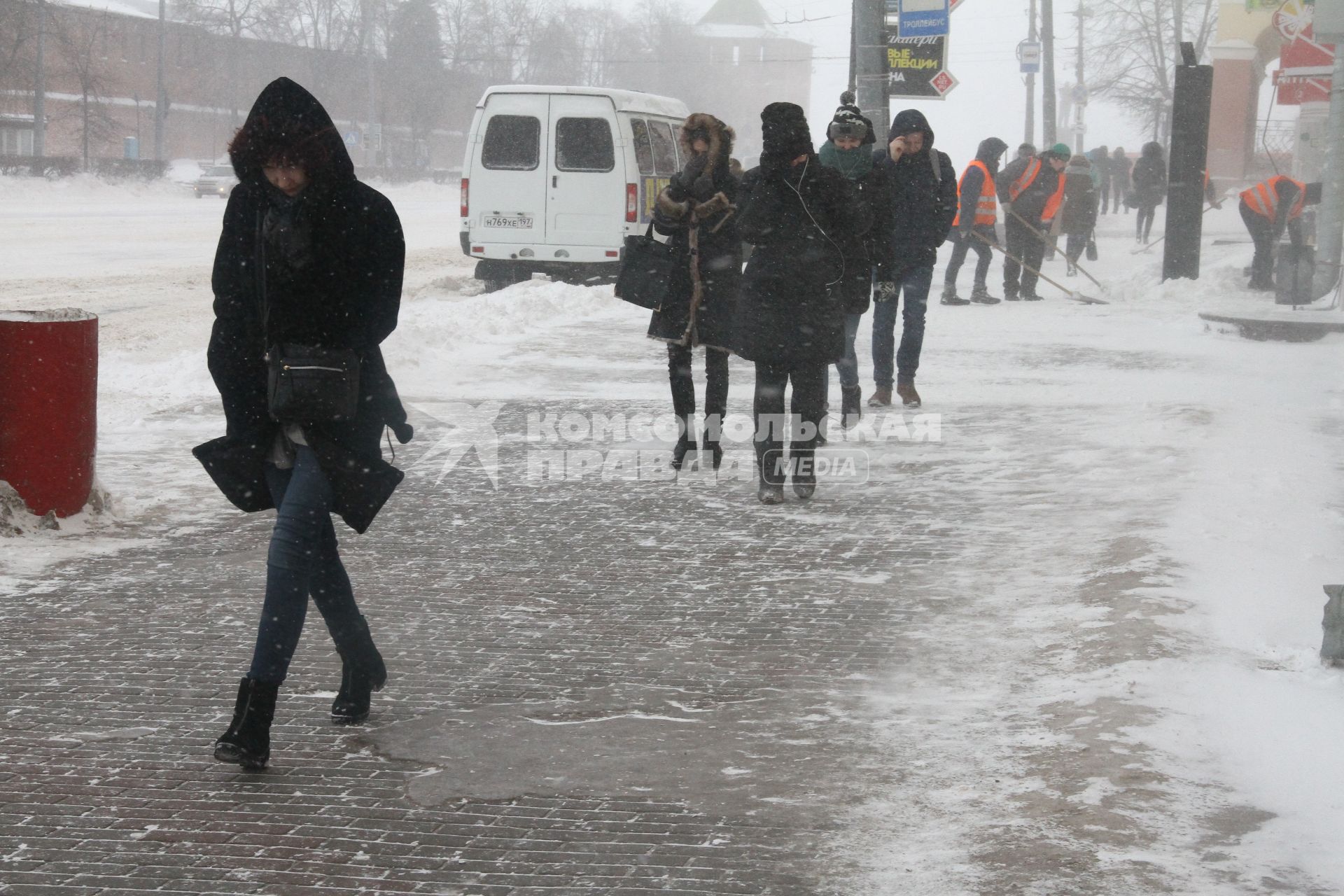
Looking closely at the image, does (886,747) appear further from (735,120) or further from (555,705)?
Result: (735,120)

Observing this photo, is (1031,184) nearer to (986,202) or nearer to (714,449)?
(986,202)

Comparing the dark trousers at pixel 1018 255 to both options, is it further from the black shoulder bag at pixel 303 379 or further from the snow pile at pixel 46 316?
the black shoulder bag at pixel 303 379

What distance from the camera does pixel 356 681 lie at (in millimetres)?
A: 4512

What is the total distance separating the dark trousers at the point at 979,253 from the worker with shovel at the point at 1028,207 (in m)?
0.38

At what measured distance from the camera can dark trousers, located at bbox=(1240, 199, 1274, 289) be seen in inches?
727

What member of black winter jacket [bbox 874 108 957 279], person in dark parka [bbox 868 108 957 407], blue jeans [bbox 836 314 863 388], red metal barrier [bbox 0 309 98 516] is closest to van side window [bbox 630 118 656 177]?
person in dark parka [bbox 868 108 957 407]

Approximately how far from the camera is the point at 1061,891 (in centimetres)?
334

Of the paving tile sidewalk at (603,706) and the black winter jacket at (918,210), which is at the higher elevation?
the black winter jacket at (918,210)

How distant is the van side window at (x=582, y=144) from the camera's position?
59.1ft

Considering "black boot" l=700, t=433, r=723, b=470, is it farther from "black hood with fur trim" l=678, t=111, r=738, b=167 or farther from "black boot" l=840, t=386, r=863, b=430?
"black hood with fur trim" l=678, t=111, r=738, b=167

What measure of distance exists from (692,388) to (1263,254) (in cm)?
1241

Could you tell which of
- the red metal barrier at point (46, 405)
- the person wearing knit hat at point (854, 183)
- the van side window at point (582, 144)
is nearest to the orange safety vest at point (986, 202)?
the van side window at point (582, 144)

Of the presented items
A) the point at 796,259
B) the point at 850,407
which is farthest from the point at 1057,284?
the point at 796,259

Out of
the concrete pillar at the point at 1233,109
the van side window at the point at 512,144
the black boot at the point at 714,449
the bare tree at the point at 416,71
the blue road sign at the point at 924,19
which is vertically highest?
the bare tree at the point at 416,71
